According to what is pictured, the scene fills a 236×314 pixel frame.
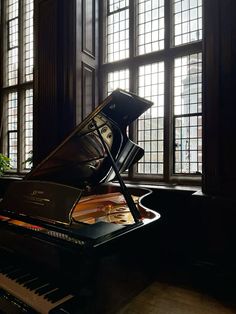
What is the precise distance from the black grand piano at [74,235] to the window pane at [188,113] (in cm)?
169

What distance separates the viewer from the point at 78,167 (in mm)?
2135

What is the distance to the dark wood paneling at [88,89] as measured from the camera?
425cm

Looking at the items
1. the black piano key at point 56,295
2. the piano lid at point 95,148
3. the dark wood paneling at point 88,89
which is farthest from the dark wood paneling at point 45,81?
the black piano key at point 56,295

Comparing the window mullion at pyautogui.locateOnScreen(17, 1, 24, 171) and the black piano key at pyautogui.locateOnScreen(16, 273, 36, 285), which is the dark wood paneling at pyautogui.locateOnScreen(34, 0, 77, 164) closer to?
the window mullion at pyautogui.locateOnScreen(17, 1, 24, 171)

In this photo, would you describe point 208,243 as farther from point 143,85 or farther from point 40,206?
point 143,85

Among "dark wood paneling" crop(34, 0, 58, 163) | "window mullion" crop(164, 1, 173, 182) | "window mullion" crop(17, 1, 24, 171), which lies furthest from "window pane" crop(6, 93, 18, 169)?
"window mullion" crop(164, 1, 173, 182)

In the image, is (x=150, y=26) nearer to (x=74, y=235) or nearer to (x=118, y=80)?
(x=118, y=80)

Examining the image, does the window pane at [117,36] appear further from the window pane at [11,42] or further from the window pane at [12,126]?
the window pane at [12,126]

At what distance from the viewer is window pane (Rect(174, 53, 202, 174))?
3686 mm

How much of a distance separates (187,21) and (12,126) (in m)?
4.26

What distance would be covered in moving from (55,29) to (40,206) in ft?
11.2

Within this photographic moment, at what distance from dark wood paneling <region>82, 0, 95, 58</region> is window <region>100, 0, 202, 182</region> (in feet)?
0.75

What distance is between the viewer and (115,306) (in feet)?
4.88

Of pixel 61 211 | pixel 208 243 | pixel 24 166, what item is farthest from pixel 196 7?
pixel 24 166
